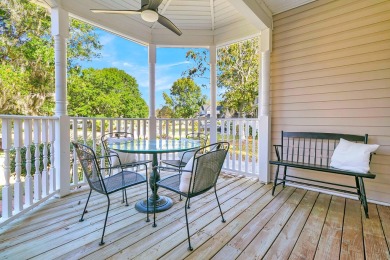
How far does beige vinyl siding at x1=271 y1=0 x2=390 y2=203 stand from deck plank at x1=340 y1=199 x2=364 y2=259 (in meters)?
0.58

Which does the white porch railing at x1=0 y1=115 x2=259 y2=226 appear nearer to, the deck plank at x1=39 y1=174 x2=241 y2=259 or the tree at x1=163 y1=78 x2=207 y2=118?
the deck plank at x1=39 y1=174 x2=241 y2=259

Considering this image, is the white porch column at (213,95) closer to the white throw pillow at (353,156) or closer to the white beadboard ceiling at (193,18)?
the white beadboard ceiling at (193,18)

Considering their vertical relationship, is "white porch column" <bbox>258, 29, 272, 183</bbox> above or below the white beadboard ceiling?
below

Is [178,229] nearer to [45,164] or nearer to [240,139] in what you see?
[45,164]

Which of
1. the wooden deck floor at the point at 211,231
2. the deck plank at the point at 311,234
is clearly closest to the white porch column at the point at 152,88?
the wooden deck floor at the point at 211,231

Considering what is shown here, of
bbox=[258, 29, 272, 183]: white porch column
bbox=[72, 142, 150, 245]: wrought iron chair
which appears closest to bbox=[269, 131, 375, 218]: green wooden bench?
bbox=[258, 29, 272, 183]: white porch column

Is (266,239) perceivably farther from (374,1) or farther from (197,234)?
(374,1)

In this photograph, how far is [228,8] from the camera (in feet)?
11.1

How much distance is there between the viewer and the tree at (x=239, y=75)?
6.26 m

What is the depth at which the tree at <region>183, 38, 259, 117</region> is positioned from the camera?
20.5 ft

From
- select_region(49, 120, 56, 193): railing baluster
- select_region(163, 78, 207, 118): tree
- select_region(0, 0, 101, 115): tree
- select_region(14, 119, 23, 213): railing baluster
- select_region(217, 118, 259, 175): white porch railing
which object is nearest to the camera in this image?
select_region(14, 119, 23, 213): railing baluster

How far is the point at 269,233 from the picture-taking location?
1.87m

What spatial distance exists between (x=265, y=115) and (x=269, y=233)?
2032mm

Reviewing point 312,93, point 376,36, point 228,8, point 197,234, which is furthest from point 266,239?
point 228,8
